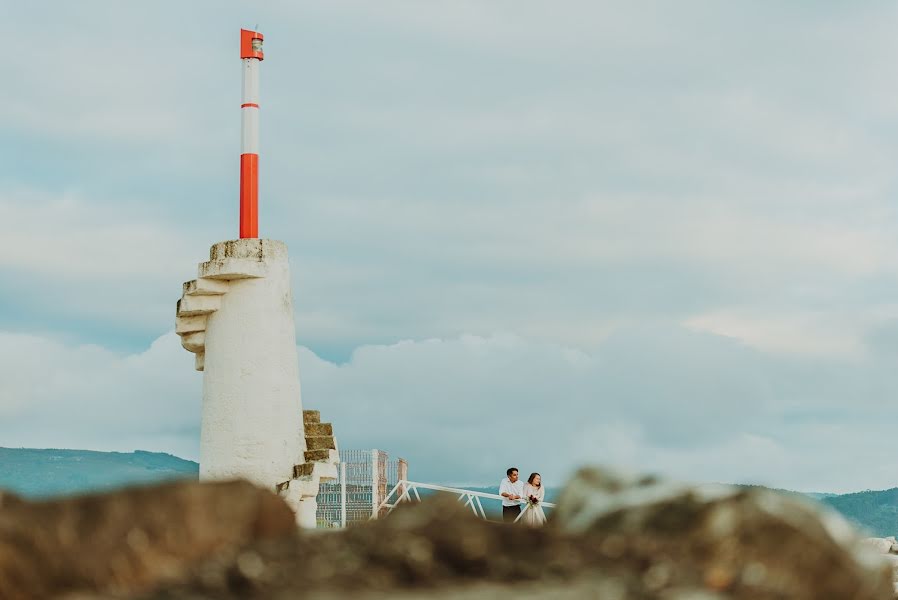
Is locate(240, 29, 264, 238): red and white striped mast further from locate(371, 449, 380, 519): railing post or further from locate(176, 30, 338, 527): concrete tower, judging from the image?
locate(371, 449, 380, 519): railing post

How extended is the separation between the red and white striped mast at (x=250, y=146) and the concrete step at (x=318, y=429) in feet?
10.5

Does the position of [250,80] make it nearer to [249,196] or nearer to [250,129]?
[250,129]

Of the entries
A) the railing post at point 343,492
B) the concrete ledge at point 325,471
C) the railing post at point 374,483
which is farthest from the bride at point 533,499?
the railing post at point 343,492

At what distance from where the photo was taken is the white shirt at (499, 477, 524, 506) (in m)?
18.7

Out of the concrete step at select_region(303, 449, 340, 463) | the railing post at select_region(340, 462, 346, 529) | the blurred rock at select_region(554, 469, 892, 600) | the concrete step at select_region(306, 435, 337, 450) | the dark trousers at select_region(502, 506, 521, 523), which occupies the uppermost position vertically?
the railing post at select_region(340, 462, 346, 529)

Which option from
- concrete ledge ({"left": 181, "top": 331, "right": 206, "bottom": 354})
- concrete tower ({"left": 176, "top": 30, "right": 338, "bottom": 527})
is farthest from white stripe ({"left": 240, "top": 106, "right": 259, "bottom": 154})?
concrete ledge ({"left": 181, "top": 331, "right": 206, "bottom": 354})

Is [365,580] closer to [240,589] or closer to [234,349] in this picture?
[240,589]

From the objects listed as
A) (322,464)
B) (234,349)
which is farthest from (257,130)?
(322,464)

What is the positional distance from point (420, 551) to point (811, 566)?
175 cm

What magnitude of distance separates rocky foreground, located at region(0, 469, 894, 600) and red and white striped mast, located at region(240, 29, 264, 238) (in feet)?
46.3

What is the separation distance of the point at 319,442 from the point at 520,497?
3439mm

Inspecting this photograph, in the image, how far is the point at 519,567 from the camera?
4918mm

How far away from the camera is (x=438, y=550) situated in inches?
197

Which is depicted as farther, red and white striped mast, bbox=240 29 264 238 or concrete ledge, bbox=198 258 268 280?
red and white striped mast, bbox=240 29 264 238
